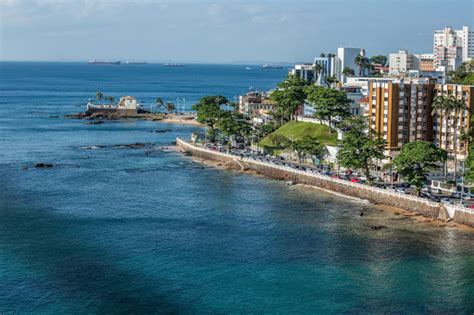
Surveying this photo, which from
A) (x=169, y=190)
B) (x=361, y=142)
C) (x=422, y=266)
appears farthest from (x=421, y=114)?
(x=422, y=266)

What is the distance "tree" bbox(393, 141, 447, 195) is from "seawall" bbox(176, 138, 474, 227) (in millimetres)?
2487

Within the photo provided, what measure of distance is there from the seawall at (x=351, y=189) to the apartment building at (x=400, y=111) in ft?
53.1

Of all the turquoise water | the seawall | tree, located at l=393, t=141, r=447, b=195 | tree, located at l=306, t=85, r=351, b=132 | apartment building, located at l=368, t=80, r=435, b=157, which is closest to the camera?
the turquoise water

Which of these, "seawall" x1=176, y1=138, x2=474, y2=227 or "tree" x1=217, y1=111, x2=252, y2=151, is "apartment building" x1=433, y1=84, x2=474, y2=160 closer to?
"seawall" x1=176, y1=138, x2=474, y2=227

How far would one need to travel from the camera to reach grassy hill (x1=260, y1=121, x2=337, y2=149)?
13050cm

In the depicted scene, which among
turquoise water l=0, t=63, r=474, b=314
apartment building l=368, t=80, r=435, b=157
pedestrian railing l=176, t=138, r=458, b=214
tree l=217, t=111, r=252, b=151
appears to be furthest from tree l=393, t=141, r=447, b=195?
tree l=217, t=111, r=252, b=151

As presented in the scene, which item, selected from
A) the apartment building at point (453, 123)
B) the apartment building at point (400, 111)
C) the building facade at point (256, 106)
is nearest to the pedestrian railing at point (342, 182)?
the apartment building at point (400, 111)

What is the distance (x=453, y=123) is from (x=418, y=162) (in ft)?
85.6

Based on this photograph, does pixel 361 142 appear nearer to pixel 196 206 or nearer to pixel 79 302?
pixel 196 206

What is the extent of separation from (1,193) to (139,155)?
41444 millimetres

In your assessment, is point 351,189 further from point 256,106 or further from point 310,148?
point 256,106

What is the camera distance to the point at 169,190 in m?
103

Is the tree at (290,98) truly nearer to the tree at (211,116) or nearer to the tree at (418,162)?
the tree at (211,116)

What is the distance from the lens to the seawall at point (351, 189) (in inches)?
3300
